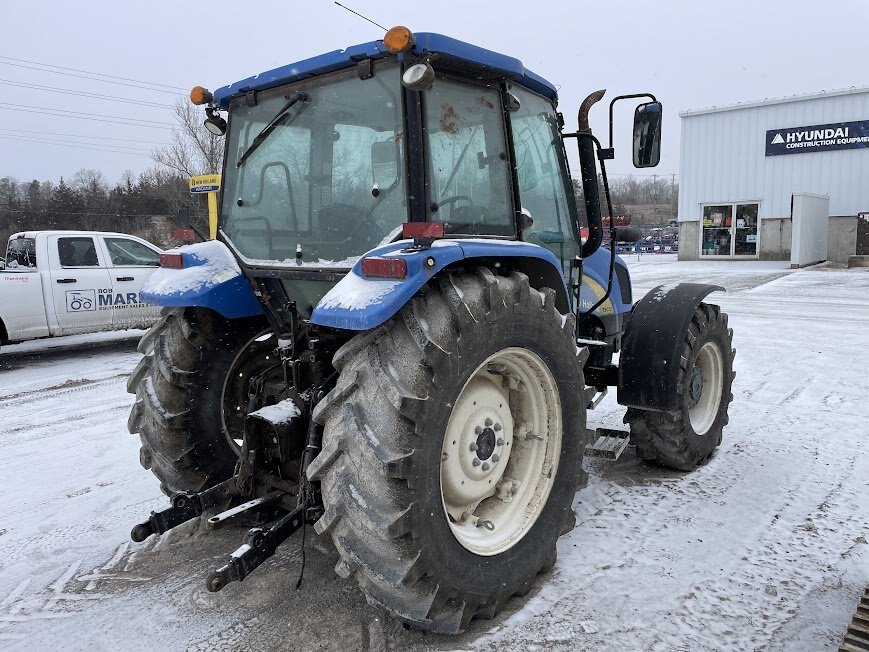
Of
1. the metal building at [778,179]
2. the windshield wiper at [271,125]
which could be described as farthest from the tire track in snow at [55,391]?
the metal building at [778,179]

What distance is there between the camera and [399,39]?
2.44m

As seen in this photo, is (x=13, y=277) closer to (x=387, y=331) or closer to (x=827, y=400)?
(x=387, y=331)

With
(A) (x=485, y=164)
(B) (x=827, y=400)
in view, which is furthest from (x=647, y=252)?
(A) (x=485, y=164)

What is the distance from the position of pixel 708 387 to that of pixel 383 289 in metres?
3.24

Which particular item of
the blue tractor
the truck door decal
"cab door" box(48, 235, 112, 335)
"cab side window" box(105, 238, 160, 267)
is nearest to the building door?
the blue tractor

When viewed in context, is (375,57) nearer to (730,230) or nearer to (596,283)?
(596,283)

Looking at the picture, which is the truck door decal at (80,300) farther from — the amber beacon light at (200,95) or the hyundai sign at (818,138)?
the hyundai sign at (818,138)

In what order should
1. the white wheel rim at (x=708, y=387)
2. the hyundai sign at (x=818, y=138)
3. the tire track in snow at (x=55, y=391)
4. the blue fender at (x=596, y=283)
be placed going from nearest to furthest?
the blue fender at (x=596, y=283) < the white wheel rim at (x=708, y=387) < the tire track in snow at (x=55, y=391) < the hyundai sign at (x=818, y=138)

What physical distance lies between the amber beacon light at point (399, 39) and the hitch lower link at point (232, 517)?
1922mm

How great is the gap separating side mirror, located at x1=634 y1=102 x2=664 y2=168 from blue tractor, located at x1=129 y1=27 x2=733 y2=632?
1cm

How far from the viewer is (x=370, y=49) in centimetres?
277

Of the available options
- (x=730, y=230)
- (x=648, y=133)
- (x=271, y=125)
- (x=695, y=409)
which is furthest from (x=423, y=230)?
(x=730, y=230)

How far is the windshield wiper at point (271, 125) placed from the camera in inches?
123

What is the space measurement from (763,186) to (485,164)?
25.7 meters
